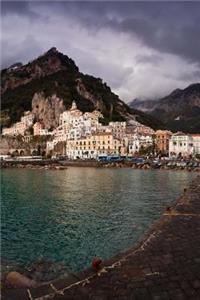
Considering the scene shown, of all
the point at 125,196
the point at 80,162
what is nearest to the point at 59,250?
the point at 125,196

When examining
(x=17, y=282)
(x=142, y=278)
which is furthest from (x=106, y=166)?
(x=142, y=278)

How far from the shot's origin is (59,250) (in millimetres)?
15180

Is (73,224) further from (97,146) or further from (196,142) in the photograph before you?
(196,142)

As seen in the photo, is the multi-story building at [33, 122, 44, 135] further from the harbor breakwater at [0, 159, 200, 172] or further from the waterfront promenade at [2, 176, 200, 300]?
the waterfront promenade at [2, 176, 200, 300]

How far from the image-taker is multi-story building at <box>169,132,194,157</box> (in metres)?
105

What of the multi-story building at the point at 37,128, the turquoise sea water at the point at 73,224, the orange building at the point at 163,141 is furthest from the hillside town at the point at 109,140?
the turquoise sea water at the point at 73,224

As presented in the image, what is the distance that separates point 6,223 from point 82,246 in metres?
7.04

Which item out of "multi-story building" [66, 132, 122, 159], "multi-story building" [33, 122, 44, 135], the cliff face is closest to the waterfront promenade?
"multi-story building" [66, 132, 122, 159]

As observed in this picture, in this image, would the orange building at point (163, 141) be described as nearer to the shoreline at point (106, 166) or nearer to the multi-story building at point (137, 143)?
the multi-story building at point (137, 143)

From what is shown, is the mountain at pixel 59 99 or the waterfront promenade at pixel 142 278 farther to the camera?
the mountain at pixel 59 99

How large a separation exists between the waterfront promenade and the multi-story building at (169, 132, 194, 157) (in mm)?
94631

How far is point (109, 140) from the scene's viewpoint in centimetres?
11050

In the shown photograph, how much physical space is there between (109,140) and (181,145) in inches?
943

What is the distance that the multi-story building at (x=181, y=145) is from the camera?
345 ft
